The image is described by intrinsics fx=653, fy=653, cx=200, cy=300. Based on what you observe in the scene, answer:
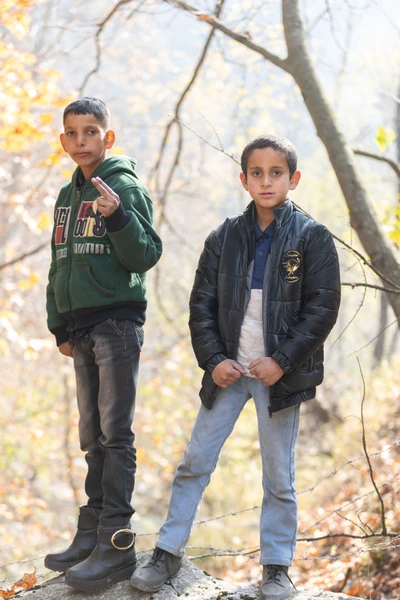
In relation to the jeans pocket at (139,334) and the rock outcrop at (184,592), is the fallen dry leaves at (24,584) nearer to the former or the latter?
the rock outcrop at (184,592)

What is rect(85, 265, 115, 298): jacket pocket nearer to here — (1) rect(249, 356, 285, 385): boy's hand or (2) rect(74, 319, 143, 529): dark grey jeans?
(2) rect(74, 319, 143, 529): dark grey jeans

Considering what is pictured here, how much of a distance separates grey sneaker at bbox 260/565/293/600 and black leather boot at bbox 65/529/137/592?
0.57m

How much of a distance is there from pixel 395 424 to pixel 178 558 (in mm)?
5996

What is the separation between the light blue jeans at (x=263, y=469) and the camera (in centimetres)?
262

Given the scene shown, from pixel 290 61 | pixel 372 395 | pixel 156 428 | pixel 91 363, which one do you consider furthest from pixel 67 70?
pixel 91 363

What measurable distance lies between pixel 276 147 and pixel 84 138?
2.73ft

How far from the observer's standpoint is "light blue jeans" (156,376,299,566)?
2.62m

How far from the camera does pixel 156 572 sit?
2.63 meters

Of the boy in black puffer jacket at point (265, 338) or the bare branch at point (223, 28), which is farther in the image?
the bare branch at point (223, 28)

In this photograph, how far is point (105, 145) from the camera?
290 cm

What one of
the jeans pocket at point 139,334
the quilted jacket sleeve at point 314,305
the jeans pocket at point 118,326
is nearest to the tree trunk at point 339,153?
the quilted jacket sleeve at point 314,305

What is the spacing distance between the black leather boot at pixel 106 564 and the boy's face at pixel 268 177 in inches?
58.5

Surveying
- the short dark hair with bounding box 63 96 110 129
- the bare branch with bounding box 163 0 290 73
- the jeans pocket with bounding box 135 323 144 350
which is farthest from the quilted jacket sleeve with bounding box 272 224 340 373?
the bare branch with bounding box 163 0 290 73

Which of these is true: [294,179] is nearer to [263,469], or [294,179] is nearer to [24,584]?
[263,469]
